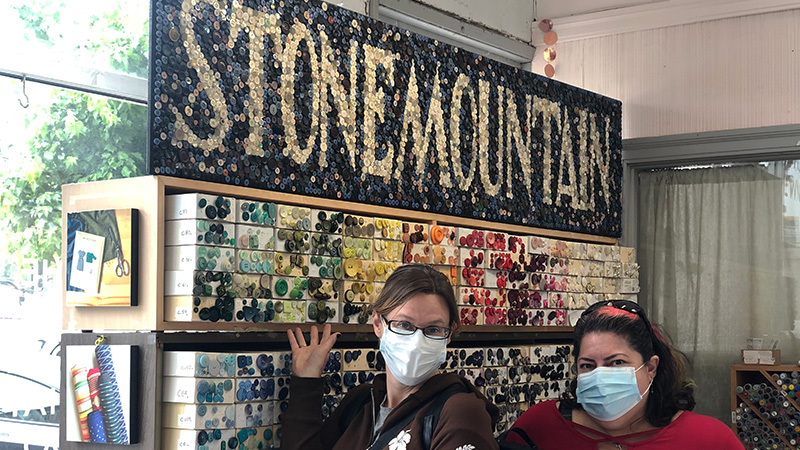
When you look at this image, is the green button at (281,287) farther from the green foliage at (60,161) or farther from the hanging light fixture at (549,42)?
the hanging light fixture at (549,42)

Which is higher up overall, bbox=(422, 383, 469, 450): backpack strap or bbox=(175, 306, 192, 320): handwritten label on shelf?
bbox=(175, 306, 192, 320): handwritten label on shelf

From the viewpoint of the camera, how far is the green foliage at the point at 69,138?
3.07 m

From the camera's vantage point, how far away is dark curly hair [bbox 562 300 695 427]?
8.36 feet

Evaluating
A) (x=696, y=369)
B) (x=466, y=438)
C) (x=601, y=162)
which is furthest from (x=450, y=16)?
(x=466, y=438)

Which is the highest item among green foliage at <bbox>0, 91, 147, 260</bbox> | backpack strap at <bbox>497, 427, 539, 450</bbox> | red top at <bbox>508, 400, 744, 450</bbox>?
green foliage at <bbox>0, 91, 147, 260</bbox>

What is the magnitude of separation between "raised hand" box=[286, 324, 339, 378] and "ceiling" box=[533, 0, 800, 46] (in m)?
2.96

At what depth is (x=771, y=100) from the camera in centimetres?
455

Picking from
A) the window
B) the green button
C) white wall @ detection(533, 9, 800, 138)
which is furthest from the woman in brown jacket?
white wall @ detection(533, 9, 800, 138)

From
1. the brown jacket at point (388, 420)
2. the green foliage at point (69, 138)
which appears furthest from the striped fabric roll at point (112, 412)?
the green foliage at point (69, 138)

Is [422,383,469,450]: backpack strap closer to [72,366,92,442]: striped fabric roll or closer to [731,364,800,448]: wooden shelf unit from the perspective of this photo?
[72,366,92,442]: striped fabric roll

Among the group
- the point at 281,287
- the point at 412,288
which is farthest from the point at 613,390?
the point at 281,287

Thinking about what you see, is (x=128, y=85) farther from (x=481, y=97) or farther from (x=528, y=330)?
(x=528, y=330)

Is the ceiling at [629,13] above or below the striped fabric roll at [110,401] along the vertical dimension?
above

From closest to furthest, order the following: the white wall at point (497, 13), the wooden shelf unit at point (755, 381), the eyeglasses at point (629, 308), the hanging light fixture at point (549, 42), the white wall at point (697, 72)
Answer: the eyeglasses at point (629, 308)
the wooden shelf unit at point (755, 381)
the white wall at point (697, 72)
the white wall at point (497, 13)
the hanging light fixture at point (549, 42)
